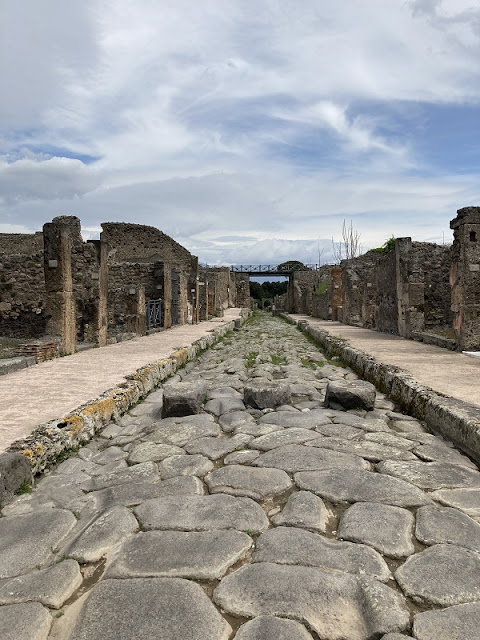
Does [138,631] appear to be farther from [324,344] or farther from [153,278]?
[153,278]

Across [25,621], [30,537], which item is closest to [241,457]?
[30,537]

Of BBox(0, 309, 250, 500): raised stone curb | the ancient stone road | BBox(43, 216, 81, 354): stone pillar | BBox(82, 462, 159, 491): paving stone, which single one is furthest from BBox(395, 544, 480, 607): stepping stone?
BBox(43, 216, 81, 354): stone pillar

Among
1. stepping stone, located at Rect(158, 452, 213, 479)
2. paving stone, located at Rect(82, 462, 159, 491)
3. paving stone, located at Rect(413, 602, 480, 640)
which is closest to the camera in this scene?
paving stone, located at Rect(413, 602, 480, 640)

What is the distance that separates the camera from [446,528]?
2436 millimetres

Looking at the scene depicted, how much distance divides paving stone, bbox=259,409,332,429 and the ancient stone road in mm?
217

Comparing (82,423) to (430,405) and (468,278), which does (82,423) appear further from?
(468,278)

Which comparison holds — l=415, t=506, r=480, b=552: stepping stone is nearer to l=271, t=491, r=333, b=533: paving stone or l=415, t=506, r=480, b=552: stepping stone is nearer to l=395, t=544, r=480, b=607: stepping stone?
l=395, t=544, r=480, b=607: stepping stone

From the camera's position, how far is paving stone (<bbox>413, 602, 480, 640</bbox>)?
163 cm

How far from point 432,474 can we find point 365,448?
0.64 meters

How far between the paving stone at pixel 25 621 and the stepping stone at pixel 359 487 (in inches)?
64.9

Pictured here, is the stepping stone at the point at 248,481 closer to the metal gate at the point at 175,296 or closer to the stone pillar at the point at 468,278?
the stone pillar at the point at 468,278

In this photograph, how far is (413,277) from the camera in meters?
12.6

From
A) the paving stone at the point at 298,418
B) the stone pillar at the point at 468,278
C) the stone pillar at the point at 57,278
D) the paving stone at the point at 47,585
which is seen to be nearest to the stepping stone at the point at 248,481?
the paving stone at the point at 47,585

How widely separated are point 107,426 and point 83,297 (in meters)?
7.31
